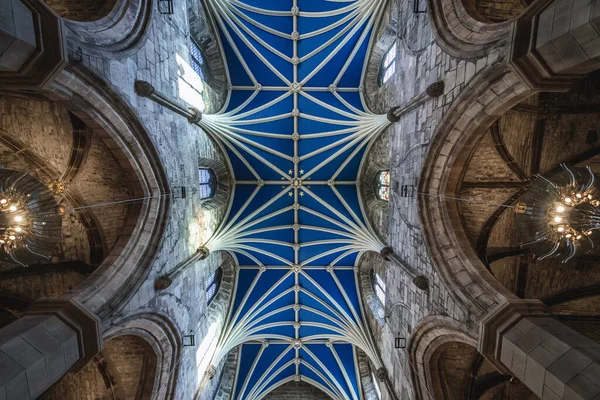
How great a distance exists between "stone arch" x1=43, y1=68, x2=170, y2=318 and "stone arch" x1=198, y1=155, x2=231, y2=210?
4.80 metres

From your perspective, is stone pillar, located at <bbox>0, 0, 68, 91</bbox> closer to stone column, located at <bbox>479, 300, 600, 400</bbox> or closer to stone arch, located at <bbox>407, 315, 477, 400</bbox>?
stone column, located at <bbox>479, 300, 600, 400</bbox>

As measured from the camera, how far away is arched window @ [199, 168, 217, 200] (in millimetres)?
13371

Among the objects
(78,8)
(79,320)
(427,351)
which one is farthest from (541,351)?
(78,8)

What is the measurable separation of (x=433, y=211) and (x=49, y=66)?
871cm

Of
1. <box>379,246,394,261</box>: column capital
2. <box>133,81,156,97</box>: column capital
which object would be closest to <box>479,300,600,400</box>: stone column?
<box>379,246,394,261</box>: column capital

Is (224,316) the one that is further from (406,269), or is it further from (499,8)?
(499,8)

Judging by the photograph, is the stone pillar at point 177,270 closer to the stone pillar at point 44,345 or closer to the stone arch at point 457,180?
the stone pillar at point 44,345

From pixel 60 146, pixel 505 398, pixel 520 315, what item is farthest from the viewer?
pixel 505 398

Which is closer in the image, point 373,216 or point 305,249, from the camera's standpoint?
point 373,216

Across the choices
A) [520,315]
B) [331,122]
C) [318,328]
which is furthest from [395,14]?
[318,328]

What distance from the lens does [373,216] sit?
14570mm

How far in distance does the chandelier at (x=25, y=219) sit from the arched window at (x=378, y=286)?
37.5 ft

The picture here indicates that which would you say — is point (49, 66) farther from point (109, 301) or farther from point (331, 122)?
point (331, 122)

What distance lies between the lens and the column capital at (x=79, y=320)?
5758 millimetres
